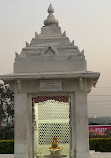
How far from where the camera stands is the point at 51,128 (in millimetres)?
10828

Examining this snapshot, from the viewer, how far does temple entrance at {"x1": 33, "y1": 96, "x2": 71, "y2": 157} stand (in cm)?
1013

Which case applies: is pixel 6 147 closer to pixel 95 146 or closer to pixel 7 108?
pixel 95 146

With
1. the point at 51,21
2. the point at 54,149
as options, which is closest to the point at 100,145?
the point at 54,149

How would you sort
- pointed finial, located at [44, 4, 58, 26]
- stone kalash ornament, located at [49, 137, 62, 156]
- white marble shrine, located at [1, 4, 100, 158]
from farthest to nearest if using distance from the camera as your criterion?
pointed finial, located at [44, 4, 58, 26] < stone kalash ornament, located at [49, 137, 62, 156] < white marble shrine, located at [1, 4, 100, 158]

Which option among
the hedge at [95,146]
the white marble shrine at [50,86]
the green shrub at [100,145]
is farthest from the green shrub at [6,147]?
the white marble shrine at [50,86]

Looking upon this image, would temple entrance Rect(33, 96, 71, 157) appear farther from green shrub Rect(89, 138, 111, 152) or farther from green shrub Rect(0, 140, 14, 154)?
green shrub Rect(0, 140, 14, 154)

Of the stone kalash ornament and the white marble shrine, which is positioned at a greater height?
the white marble shrine

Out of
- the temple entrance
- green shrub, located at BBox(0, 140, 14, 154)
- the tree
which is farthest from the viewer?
the tree

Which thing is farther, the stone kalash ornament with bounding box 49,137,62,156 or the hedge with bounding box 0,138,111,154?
the hedge with bounding box 0,138,111,154

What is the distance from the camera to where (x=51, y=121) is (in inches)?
412

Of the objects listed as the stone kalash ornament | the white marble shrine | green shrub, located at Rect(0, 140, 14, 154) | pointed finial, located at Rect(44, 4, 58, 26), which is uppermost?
pointed finial, located at Rect(44, 4, 58, 26)

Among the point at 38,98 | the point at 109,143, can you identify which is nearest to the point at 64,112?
the point at 38,98

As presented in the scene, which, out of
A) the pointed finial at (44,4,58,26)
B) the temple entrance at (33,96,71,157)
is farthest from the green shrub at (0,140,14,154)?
the pointed finial at (44,4,58,26)

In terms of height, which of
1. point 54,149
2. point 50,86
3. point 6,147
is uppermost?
point 50,86
